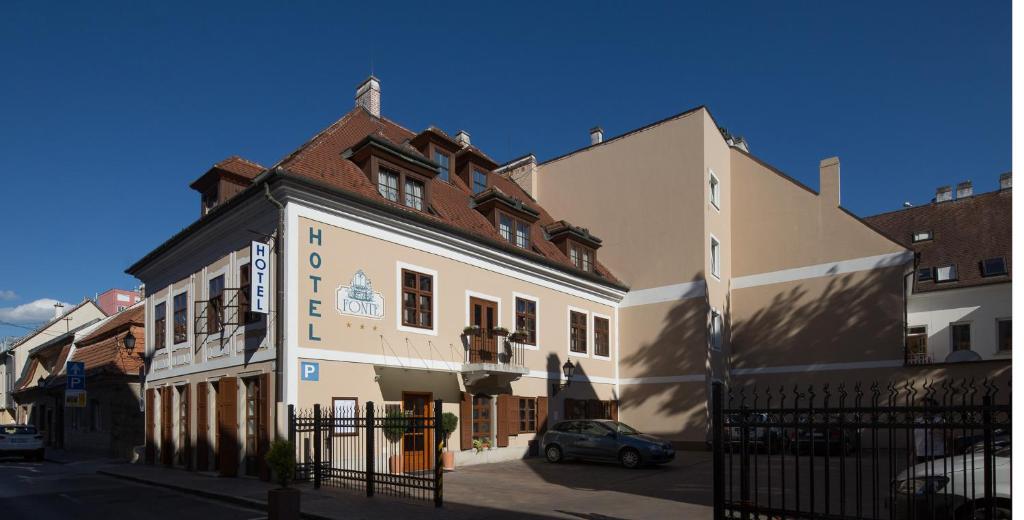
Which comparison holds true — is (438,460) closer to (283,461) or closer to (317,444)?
(283,461)

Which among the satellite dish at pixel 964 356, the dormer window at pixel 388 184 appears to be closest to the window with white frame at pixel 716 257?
the satellite dish at pixel 964 356

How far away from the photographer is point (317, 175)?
57.6ft

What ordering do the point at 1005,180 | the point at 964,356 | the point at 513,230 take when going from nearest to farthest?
the point at 513,230 < the point at 964,356 < the point at 1005,180

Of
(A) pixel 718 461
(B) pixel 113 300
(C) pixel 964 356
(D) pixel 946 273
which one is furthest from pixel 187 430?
(B) pixel 113 300

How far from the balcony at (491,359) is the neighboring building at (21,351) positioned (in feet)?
103

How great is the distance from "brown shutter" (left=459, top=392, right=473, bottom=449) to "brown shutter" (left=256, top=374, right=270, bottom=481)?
5465mm

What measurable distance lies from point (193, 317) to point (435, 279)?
6833 mm

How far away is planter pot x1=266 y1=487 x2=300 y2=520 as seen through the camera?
1084 cm

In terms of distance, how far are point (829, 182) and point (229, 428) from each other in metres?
21.8

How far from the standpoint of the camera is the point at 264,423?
53.3 feet

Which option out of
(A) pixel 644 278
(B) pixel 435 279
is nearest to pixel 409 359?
(B) pixel 435 279

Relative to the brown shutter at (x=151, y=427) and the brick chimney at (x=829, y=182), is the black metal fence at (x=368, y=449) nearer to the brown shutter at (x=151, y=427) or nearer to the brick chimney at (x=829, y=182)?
the brown shutter at (x=151, y=427)

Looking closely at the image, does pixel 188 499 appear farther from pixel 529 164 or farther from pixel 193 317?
pixel 529 164

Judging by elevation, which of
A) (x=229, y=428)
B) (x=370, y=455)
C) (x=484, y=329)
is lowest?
(x=229, y=428)
